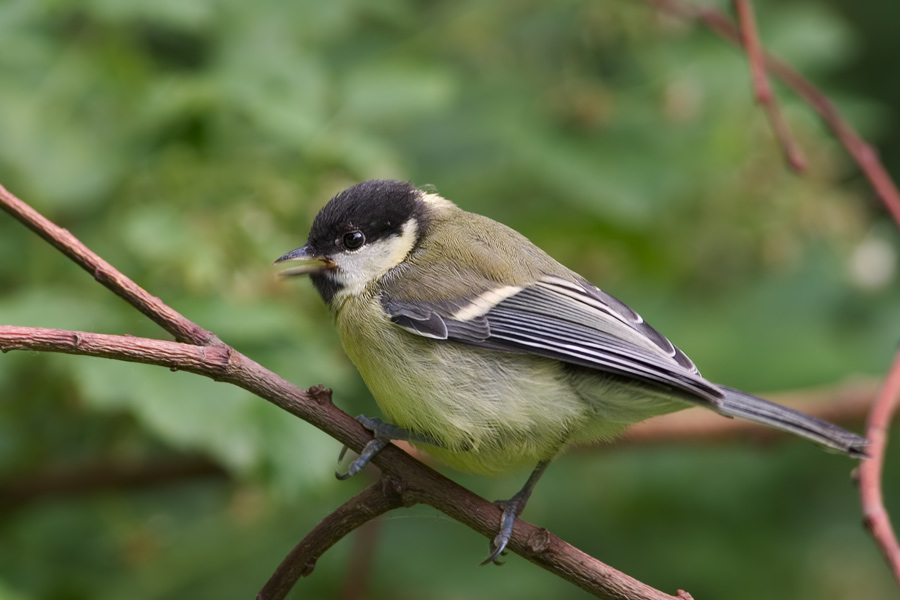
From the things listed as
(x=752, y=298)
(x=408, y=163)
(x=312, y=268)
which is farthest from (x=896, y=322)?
(x=312, y=268)

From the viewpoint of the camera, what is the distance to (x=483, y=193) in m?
3.62

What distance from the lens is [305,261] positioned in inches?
105

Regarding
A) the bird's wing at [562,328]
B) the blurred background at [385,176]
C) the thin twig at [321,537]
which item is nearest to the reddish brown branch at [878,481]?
the bird's wing at [562,328]

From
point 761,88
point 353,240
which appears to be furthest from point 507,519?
point 761,88

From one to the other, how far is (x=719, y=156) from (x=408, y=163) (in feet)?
3.65

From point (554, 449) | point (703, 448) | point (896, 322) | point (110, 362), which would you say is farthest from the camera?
point (896, 322)

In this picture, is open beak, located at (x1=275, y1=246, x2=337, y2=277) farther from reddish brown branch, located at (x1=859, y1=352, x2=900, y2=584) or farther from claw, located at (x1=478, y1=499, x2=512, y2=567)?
reddish brown branch, located at (x1=859, y1=352, x2=900, y2=584)

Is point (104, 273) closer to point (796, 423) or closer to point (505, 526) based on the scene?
point (505, 526)

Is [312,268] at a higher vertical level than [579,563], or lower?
higher

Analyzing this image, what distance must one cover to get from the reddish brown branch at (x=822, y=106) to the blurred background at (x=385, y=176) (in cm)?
21

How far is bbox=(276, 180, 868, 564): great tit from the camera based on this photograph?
221 cm

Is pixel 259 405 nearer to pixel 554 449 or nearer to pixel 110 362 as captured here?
pixel 110 362

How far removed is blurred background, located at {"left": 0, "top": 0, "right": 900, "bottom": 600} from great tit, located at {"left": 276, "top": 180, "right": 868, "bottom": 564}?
30cm

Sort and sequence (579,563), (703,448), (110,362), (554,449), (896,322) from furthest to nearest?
(896,322), (703,448), (110,362), (554,449), (579,563)
